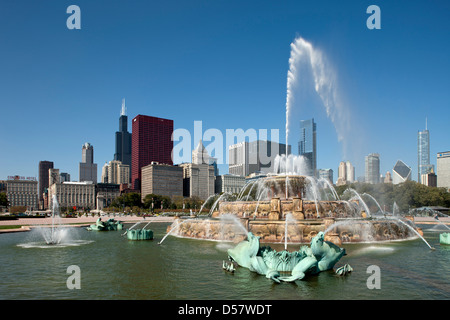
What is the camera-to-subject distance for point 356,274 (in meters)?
14.5

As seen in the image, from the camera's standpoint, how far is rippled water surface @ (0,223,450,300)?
11836 mm

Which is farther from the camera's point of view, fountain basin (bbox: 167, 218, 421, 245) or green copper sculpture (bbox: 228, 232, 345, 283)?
fountain basin (bbox: 167, 218, 421, 245)

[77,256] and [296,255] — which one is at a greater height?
[296,255]

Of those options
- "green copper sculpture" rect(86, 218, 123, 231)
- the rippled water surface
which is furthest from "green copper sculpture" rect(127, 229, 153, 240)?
"green copper sculpture" rect(86, 218, 123, 231)

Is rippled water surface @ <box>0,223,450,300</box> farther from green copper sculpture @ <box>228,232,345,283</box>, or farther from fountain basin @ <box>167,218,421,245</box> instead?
fountain basin @ <box>167,218,421,245</box>

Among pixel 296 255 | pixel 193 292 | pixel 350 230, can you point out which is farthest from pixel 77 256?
pixel 350 230

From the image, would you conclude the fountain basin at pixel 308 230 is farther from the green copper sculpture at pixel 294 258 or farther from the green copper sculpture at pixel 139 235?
the green copper sculpture at pixel 294 258

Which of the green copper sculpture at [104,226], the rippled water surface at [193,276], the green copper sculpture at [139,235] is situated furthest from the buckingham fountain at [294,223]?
the green copper sculpture at [104,226]

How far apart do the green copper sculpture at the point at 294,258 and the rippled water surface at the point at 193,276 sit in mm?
383

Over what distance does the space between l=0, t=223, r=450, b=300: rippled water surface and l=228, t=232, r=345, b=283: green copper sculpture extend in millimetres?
383

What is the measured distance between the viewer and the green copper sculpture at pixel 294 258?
13758mm

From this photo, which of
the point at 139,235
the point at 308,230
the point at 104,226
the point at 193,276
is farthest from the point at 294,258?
the point at 104,226
